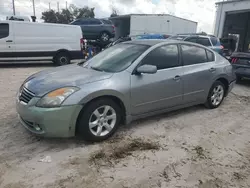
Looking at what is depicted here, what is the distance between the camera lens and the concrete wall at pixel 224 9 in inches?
626

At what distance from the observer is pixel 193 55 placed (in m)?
4.63

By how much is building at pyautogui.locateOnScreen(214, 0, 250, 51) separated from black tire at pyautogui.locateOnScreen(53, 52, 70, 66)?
12376 mm

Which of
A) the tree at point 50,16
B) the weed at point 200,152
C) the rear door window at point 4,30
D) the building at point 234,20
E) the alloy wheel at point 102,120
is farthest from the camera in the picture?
the tree at point 50,16

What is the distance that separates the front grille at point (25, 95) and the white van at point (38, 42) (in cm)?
726

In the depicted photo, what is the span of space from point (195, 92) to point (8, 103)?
391 cm

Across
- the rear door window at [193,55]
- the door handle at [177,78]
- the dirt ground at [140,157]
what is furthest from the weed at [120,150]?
the rear door window at [193,55]

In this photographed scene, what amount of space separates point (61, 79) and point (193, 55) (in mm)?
2596

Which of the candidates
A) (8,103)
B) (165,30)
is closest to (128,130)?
(8,103)

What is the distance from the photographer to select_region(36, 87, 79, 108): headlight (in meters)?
3.11

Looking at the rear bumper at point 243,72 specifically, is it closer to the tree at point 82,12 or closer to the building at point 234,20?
the building at point 234,20

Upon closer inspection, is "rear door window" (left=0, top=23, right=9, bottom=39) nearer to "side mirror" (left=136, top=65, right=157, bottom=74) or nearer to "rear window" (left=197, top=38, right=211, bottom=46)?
"side mirror" (left=136, top=65, right=157, bottom=74)

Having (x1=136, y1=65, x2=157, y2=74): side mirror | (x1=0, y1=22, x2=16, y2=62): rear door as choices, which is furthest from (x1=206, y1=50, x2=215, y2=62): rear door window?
(x1=0, y1=22, x2=16, y2=62): rear door

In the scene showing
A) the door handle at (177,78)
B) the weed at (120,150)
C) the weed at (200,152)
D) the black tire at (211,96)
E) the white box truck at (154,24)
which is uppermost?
the white box truck at (154,24)

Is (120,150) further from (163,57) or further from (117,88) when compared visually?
(163,57)
